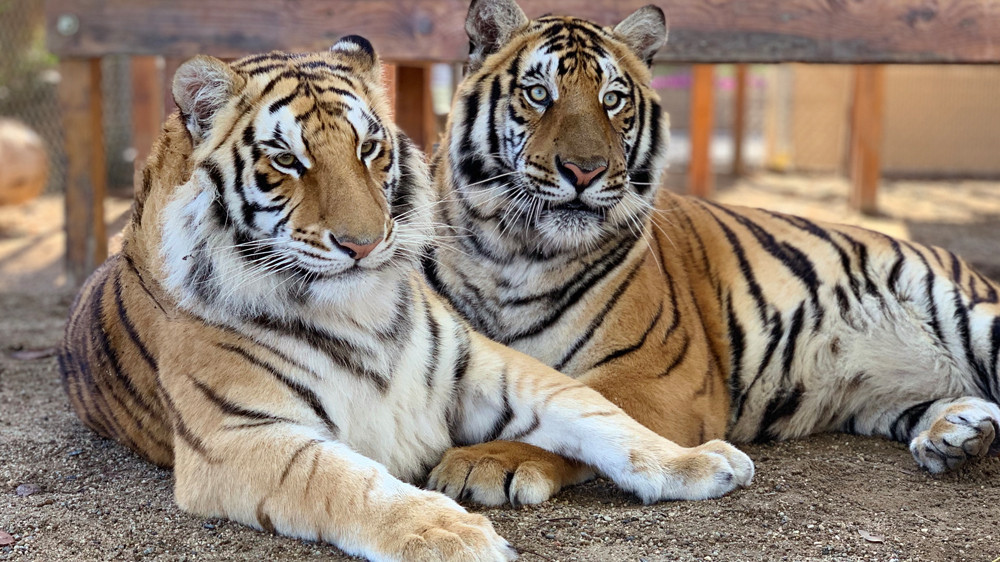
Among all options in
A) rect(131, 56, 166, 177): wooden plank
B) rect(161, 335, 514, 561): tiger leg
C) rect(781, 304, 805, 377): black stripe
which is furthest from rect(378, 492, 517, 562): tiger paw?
rect(131, 56, 166, 177): wooden plank

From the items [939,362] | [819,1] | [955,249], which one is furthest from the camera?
[955,249]

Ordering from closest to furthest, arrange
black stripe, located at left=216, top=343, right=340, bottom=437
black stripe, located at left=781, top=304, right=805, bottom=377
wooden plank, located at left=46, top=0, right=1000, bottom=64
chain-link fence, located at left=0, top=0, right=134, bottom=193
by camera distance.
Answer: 1. black stripe, located at left=216, top=343, right=340, bottom=437
2. black stripe, located at left=781, top=304, right=805, bottom=377
3. wooden plank, located at left=46, top=0, right=1000, bottom=64
4. chain-link fence, located at left=0, top=0, right=134, bottom=193

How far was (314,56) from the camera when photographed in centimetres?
223

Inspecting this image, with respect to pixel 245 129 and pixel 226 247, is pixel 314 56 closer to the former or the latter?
pixel 245 129

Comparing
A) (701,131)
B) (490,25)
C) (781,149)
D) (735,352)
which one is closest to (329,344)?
(490,25)

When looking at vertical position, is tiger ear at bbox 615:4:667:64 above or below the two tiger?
above

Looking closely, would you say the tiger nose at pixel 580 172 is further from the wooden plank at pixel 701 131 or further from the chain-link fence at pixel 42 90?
the chain-link fence at pixel 42 90

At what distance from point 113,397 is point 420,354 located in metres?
0.79

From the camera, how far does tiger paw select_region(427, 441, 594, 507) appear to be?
2146mm

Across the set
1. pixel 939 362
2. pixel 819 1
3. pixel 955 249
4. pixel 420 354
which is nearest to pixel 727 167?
pixel 955 249

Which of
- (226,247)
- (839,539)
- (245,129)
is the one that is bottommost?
(839,539)

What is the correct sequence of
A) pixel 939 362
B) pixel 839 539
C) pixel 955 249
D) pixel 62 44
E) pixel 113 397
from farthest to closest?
pixel 955 249 < pixel 62 44 < pixel 939 362 < pixel 113 397 < pixel 839 539

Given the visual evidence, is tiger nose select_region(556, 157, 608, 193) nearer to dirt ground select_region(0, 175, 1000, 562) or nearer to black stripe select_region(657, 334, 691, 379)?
black stripe select_region(657, 334, 691, 379)

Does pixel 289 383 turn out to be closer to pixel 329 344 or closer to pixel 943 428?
pixel 329 344
